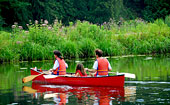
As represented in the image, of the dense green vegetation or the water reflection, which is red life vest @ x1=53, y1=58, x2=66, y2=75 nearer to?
the water reflection

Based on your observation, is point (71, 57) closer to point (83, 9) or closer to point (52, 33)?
point (52, 33)

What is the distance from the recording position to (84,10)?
48.9 m

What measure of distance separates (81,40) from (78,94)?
1172 cm

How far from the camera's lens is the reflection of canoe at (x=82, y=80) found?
12227 millimetres

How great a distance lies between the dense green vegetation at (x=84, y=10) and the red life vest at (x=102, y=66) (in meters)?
25.2

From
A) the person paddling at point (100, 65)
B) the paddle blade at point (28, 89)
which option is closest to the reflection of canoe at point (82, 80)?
the person paddling at point (100, 65)

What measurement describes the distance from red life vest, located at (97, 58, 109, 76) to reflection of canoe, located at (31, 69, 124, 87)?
37 cm

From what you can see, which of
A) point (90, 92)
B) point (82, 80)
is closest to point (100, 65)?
point (82, 80)

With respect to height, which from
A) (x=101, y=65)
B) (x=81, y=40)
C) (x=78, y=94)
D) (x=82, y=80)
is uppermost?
(x=81, y=40)

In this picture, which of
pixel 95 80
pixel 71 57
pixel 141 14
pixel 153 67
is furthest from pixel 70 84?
pixel 141 14

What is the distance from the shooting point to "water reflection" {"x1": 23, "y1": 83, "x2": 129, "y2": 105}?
1013 cm

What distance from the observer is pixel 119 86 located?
1225 centimetres

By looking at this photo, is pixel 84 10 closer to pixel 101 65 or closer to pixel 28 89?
pixel 101 65

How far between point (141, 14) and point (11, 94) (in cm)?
4165
